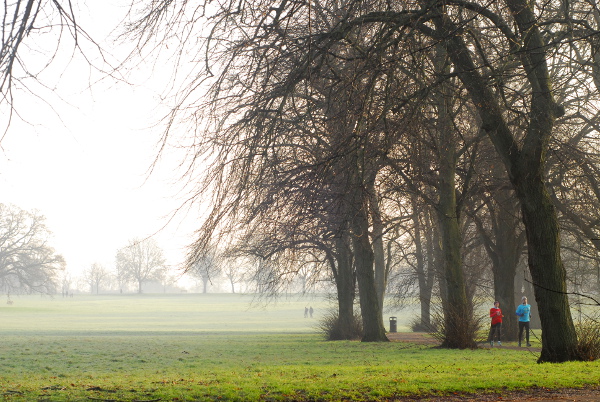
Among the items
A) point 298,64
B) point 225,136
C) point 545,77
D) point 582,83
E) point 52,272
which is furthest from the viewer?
point 52,272

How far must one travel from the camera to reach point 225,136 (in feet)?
37.0

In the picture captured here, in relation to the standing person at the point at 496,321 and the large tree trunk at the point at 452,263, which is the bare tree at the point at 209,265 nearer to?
the large tree trunk at the point at 452,263

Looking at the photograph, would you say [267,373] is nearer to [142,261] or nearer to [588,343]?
[588,343]

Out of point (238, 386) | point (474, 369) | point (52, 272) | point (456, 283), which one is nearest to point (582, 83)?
point (456, 283)

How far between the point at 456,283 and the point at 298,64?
11.2 m

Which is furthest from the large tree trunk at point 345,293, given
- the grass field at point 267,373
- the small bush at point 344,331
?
the grass field at point 267,373

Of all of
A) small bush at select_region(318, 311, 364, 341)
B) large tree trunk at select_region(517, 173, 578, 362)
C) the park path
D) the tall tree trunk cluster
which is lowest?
small bush at select_region(318, 311, 364, 341)

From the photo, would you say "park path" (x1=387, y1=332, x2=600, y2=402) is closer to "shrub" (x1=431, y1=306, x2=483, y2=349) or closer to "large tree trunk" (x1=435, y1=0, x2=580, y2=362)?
"large tree trunk" (x1=435, y1=0, x2=580, y2=362)

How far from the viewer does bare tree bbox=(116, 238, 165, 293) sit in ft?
422

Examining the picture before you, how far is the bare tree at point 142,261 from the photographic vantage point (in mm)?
128500

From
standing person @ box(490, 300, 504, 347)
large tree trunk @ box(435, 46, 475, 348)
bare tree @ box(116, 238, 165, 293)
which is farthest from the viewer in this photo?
bare tree @ box(116, 238, 165, 293)

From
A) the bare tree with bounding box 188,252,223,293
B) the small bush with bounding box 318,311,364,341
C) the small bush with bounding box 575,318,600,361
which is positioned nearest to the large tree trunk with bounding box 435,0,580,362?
the small bush with bounding box 575,318,600,361

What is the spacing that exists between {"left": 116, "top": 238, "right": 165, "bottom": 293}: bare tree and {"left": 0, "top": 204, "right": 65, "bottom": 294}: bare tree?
2048 inches

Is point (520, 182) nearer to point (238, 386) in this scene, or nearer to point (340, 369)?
point (340, 369)
